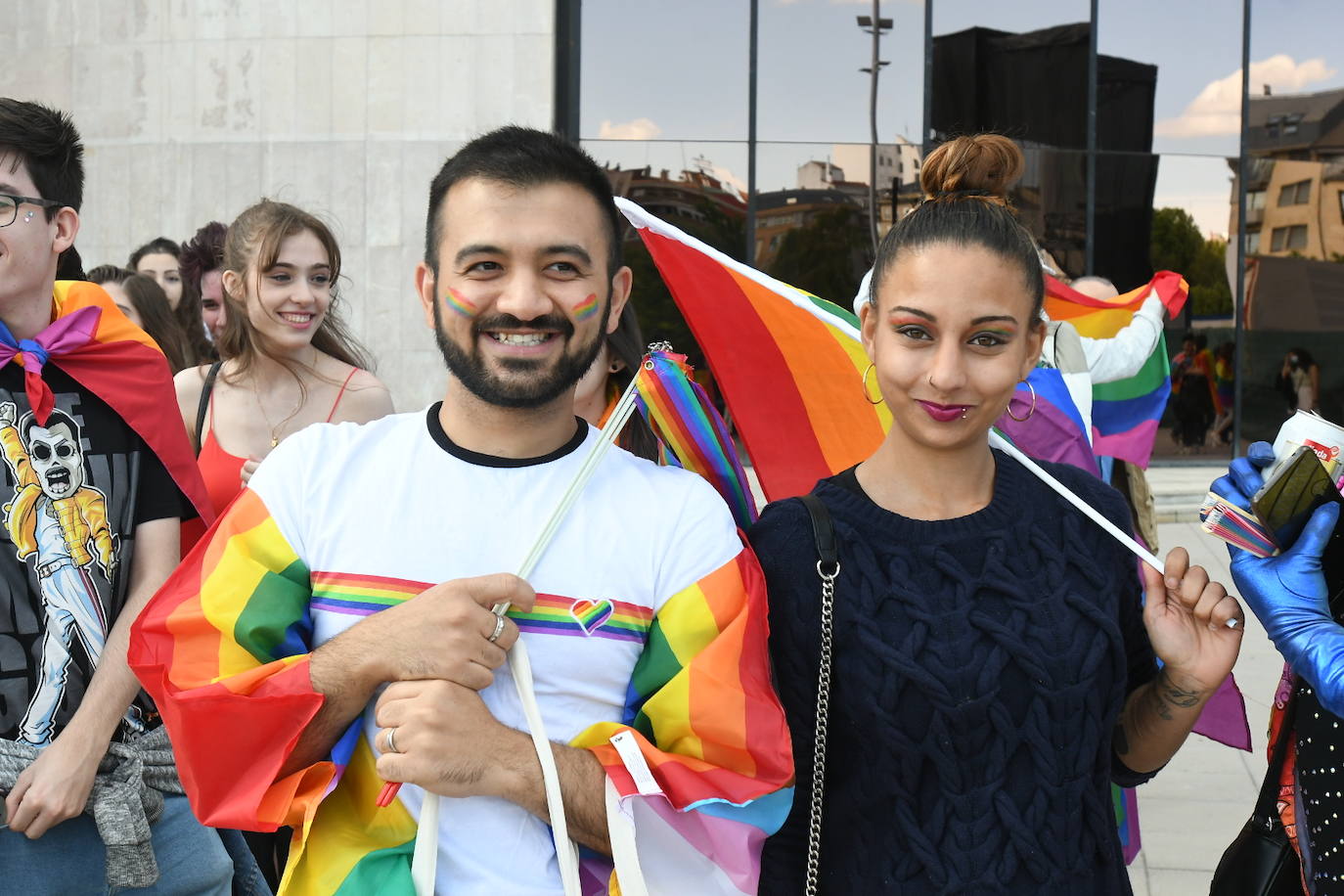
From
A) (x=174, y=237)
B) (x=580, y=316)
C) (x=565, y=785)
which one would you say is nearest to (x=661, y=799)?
(x=565, y=785)

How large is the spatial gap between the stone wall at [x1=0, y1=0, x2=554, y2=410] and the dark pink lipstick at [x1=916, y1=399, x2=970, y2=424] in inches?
401

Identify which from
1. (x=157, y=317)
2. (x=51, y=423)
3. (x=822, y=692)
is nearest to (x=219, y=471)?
(x=51, y=423)

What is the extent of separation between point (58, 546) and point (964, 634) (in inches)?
65.0

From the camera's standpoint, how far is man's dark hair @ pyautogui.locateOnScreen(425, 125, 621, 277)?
6.31 feet

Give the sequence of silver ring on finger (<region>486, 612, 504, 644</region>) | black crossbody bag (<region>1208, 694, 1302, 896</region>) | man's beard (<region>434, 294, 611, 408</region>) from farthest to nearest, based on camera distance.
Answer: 1. black crossbody bag (<region>1208, 694, 1302, 896</region>)
2. man's beard (<region>434, 294, 611, 408</region>)
3. silver ring on finger (<region>486, 612, 504, 644</region>)

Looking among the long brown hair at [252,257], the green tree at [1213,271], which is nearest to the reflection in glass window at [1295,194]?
the green tree at [1213,271]

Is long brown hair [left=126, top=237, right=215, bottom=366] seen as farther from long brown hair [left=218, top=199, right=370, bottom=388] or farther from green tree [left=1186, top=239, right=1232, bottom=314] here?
green tree [left=1186, top=239, right=1232, bottom=314]

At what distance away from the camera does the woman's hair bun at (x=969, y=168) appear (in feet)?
8.04

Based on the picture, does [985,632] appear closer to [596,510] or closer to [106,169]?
[596,510]

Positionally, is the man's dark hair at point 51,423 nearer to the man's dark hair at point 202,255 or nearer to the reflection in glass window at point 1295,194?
the man's dark hair at point 202,255

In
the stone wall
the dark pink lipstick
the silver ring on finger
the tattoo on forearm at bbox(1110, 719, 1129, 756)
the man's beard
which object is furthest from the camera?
the stone wall

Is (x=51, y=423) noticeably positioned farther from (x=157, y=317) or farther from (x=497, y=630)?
(x=157, y=317)

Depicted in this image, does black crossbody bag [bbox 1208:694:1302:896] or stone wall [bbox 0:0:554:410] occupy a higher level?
stone wall [bbox 0:0:554:410]

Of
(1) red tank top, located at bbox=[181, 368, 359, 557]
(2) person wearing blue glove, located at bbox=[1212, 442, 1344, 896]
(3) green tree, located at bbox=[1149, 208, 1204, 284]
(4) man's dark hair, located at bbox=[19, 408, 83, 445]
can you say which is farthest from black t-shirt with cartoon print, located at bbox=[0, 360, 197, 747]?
(3) green tree, located at bbox=[1149, 208, 1204, 284]
